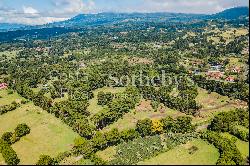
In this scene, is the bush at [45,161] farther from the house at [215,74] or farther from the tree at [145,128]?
the house at [215,74]

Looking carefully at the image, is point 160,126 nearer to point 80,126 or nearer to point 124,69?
point 80,126

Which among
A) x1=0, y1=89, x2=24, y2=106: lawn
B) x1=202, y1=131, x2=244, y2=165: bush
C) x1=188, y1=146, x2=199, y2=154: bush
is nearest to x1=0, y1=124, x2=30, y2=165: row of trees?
x1=0, y1=89, x2=24, y2=106: lawn

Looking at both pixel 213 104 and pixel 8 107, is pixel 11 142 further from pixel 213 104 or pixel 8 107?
pixel 213 104

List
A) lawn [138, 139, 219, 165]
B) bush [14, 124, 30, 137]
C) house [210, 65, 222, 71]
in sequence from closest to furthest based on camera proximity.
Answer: lawn [138, 139, 219, 165] → bush [14, 124, 30, 137] → house [210, 65, 222, 71]

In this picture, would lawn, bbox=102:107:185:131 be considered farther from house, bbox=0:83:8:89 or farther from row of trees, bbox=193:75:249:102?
house, bbox=0:83:8:89

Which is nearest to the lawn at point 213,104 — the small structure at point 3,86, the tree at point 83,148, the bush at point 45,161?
the tree at point 83,148
